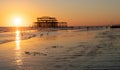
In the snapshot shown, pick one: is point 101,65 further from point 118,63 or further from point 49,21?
point 49,21

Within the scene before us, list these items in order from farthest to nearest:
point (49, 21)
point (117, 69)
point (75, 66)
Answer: point (49, 21) → point (75, 66) → point (117, 69)

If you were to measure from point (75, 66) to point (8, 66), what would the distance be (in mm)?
3646

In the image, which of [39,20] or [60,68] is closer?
[60,68]

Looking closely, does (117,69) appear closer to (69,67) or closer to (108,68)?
(108,68)

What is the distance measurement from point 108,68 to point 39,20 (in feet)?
533

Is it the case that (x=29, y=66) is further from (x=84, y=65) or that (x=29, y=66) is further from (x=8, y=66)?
(x=84, y=65)

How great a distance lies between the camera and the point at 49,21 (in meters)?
175

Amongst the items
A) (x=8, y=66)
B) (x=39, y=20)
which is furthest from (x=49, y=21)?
(x=8, y=66)

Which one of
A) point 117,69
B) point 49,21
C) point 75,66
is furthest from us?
point 49,21

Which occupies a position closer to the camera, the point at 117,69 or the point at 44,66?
the point at 117,69

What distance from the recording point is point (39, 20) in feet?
577

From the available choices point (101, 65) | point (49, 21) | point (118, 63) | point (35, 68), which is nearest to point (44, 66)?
point (35, 68)

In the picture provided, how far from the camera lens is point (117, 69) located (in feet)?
46.7

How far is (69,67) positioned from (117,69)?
2427 millimetres
